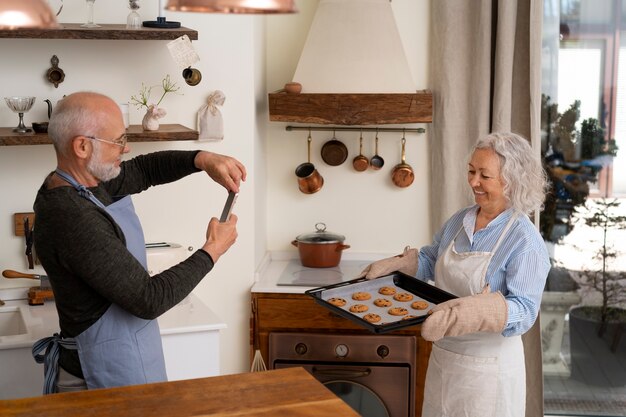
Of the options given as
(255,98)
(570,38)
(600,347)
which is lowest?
(600,347)

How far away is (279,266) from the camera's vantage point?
4195mm

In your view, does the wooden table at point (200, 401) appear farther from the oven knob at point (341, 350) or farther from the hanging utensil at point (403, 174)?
the hanging utensil at point (403, 174)

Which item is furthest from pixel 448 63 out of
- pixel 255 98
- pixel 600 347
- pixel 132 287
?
pixel 132 287

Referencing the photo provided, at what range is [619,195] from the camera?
13.8ft

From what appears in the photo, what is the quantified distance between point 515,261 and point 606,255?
1520mm

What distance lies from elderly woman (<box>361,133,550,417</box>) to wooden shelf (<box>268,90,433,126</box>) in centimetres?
83

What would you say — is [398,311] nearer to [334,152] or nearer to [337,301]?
[337,301]

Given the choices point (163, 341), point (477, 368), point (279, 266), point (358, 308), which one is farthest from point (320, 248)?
point (477, 368)

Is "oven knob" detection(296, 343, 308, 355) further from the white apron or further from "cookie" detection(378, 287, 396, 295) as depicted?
the white apron

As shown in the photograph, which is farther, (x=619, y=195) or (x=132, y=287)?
(x=619, y=195)

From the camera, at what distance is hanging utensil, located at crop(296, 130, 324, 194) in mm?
4199

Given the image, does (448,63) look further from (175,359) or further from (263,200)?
(175,359)

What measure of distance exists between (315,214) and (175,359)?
137 cm

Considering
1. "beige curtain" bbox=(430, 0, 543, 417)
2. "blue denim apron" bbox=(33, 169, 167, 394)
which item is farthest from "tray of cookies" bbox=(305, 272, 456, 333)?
"beige curtain" bbox=(430, 0, 543, 417)
